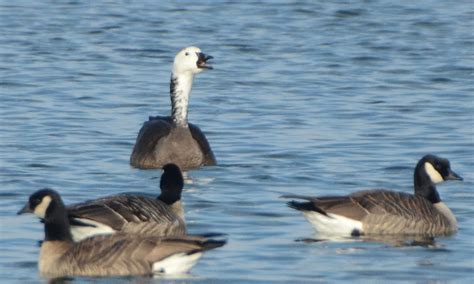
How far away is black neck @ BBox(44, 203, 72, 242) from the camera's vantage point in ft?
41.9

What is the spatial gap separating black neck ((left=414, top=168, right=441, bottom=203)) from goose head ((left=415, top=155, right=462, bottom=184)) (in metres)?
0.03

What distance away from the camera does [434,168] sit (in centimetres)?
1554

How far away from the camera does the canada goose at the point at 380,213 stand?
1451 cm

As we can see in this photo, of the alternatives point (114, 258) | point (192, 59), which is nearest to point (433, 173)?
point (114, 258)

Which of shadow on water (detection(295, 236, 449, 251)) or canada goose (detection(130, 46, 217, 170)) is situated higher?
canada goose (detection(130, 46, 217, 170))

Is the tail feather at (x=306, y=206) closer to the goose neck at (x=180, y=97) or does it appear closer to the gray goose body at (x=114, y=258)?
the gray goose body at (x=114, y=258)

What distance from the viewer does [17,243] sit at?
46.3 feet

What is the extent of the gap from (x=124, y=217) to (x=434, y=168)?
3687mm

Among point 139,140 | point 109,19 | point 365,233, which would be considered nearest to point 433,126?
point 139,140

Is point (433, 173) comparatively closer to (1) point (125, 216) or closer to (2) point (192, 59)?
(1) point (125, 216)

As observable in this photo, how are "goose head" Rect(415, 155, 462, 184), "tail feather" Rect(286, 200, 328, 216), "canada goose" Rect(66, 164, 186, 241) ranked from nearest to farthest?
"canada goose" Rect(66, 164, 186, 241) < "tail feather" Rect(286, 200, 328, 216) < "goose head" Rect(415, 155, 462, 184)

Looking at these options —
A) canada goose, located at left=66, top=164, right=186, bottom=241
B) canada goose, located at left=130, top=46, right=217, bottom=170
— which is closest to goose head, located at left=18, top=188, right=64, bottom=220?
canada goose, located at left=66, top=164, right=186, bottom=241

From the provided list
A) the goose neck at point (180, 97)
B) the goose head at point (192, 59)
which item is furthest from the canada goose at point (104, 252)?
the goose head at point (192, 59)

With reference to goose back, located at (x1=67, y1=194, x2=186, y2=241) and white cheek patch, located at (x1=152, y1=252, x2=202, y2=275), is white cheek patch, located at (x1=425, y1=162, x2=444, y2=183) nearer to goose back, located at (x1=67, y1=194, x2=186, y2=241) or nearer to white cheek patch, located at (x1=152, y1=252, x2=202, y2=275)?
goose back, located at (x1=67, y1=194, x2=186, y2=241)
